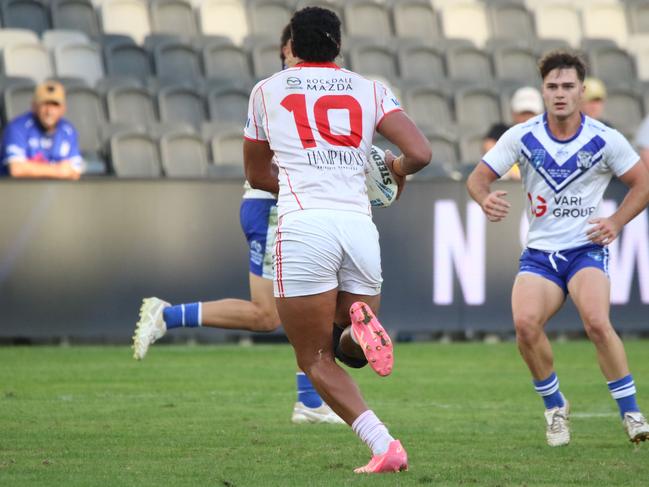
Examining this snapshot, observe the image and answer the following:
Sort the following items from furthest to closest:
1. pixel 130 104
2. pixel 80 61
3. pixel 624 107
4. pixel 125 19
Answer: pixel 624 107
pixel 125 19
pixel 80 61
pixel 130 104

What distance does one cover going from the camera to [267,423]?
815 centimetres

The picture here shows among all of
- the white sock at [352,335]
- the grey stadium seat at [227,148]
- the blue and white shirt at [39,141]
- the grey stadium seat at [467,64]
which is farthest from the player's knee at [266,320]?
the grey stadium seat at [467,64]

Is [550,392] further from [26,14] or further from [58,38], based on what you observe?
[26,14]

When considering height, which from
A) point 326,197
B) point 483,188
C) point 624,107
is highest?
point 624,107

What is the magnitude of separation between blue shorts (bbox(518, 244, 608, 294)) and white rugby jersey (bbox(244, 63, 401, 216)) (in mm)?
1700

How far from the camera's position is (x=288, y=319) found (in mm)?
6051

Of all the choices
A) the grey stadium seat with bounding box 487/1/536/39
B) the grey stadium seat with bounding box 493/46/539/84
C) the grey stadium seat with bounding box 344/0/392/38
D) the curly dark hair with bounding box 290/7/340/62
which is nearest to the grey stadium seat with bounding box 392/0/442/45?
the grey stadium seat with bounding box 344/0/392/38

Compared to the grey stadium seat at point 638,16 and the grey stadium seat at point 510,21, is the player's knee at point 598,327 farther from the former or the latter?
the grey stadium seat at point 638,16

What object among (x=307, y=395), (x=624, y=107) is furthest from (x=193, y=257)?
(x=624, y=107)

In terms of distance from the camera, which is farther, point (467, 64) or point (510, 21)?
point (510, 21)

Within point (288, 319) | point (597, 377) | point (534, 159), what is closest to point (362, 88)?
point (288, 319)

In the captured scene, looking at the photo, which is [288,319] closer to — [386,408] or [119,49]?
[386,408]

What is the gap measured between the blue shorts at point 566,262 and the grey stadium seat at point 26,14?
11997mm

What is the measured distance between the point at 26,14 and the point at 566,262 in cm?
1229
